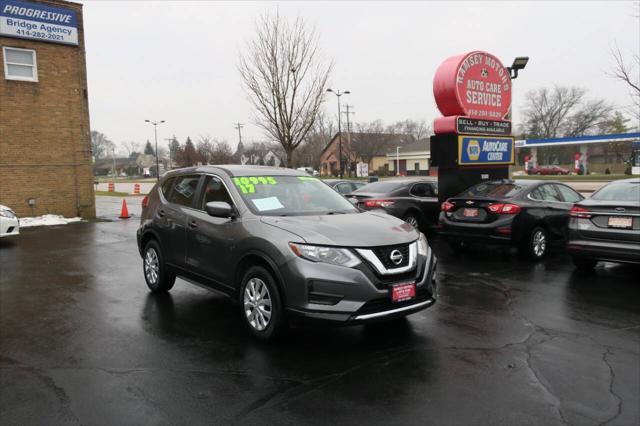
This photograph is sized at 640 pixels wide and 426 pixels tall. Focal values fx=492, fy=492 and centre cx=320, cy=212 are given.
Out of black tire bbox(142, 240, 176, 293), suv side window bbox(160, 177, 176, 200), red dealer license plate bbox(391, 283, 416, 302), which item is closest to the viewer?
red dealer license plate bbox(391, 283, 416, 302)

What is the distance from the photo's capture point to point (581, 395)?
3.52 meters

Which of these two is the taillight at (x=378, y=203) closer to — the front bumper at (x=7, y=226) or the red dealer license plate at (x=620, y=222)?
the red dealer license plate at (x=620, y=222)

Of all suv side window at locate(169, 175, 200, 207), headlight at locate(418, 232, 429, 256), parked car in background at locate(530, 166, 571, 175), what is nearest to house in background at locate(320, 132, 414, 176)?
parked car in background at locate(530, 166, 571, 175)

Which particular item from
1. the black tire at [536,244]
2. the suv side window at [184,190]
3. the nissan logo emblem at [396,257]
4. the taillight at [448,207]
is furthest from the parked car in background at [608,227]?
the suv side window at [184,190]

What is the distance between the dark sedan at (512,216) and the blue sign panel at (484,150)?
2129 mm

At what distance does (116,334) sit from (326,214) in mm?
2485

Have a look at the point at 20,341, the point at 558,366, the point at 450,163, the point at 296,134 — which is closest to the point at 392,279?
the point at 558,366

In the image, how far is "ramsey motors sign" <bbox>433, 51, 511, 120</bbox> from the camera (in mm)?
11898

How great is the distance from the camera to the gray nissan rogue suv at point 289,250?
13.8ft

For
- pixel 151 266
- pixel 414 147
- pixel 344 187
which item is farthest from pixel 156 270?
pixel 414 147

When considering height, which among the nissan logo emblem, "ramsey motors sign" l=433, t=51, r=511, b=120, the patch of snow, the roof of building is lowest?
the patch of snow

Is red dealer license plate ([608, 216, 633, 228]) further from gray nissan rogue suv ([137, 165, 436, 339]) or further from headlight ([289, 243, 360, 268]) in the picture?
headlight ([289, 243, 360, 268])

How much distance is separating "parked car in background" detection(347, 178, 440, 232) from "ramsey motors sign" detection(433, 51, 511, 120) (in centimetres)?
201

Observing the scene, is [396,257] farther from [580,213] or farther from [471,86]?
[471,86]
